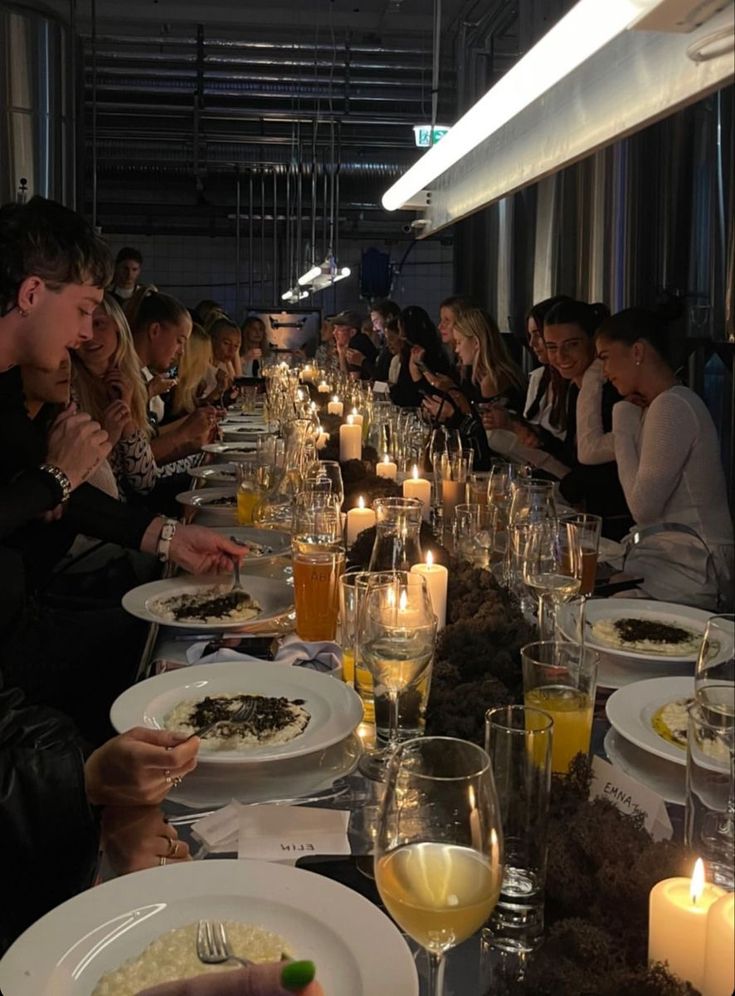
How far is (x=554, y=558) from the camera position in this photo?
1908 mm

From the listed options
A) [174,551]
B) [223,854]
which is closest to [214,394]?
[174,551]

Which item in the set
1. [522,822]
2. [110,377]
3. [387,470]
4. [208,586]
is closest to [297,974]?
[522,822]

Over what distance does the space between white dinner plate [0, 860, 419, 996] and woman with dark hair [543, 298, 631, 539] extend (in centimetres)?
333

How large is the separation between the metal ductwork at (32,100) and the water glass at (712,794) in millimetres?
6598

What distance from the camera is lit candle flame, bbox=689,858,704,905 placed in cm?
81

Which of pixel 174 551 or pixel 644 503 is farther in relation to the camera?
pixel 644 503

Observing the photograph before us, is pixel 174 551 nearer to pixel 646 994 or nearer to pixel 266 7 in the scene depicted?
pixel 646 994

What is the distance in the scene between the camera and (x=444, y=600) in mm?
1806

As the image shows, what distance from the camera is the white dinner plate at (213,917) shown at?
2.96ft

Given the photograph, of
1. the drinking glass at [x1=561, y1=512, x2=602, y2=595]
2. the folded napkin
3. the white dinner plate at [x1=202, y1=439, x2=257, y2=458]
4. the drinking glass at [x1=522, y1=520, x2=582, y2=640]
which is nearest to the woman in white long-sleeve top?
the drinking glass at [x1=561, y1=512, x2=602, y2=595]

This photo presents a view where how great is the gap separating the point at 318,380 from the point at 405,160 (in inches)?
221

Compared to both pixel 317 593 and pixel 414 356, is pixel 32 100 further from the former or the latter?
pixel 317 593

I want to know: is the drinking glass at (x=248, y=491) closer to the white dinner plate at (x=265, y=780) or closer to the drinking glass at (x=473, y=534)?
the drinking glass at (x=473, y=534)

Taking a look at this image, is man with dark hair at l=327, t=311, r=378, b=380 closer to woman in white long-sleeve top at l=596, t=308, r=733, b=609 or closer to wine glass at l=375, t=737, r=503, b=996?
woman in white long-sleeve top at l=596, t=308, r=733, b=609
